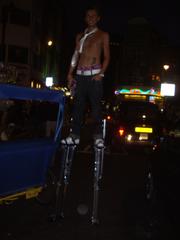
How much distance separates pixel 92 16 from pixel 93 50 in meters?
0.44

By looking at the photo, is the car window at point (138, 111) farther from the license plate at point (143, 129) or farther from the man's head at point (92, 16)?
the man's head at point (92, 16)

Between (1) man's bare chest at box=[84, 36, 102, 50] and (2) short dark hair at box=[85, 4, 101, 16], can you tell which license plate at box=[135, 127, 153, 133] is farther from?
(2) short dark hair at box=[85, 4, 101, 16]

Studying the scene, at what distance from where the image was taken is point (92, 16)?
6.93 m

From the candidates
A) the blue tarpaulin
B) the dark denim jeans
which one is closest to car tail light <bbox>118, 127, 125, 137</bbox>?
the blue tarpaulin

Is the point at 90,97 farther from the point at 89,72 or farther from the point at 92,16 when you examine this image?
the point at 92,16

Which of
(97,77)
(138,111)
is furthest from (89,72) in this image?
(138,111)

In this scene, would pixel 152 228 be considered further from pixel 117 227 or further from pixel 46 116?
pixel 46 116

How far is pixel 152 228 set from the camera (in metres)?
7.37

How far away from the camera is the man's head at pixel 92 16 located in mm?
6875

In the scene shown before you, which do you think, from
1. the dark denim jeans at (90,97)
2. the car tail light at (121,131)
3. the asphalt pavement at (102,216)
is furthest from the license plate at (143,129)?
the dark denim jeans at (90,97)

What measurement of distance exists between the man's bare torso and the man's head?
0.50ft

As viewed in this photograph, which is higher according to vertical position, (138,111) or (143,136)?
(138,111)

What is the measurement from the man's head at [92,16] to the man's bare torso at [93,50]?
0.15 meters

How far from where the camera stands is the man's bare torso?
22.7ft
